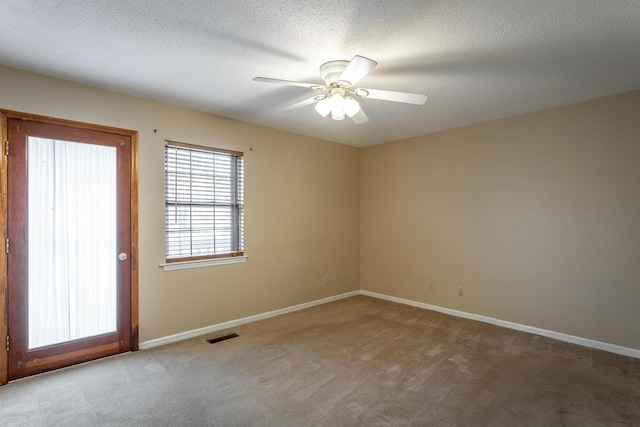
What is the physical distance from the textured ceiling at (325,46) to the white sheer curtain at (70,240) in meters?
0.72

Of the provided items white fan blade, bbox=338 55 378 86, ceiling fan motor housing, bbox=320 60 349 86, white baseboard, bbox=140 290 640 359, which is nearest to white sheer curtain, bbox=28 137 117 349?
white baseboard, bbox=140 290 640 359

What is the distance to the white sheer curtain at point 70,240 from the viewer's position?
2744 mm

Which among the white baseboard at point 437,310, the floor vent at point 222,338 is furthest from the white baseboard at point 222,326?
Answer: the floor vent at point 222,338

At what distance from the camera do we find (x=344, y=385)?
101 inches

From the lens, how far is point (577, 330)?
11.2 feet

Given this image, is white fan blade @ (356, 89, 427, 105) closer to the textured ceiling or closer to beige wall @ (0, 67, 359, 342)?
the textured ceiling

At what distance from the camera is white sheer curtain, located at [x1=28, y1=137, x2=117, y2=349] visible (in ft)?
9.00

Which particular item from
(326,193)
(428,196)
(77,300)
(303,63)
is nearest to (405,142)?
(428,196)

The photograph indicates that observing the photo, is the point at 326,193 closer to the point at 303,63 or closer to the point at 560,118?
the point at 303,63

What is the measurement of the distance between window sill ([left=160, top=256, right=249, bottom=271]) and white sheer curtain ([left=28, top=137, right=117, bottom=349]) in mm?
521

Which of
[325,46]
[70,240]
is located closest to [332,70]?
[325,46]

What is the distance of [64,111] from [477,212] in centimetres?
463

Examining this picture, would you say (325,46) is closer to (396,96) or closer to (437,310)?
(396,96)

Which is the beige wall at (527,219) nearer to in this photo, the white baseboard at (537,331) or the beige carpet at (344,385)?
the white baseboard at (537,331)
